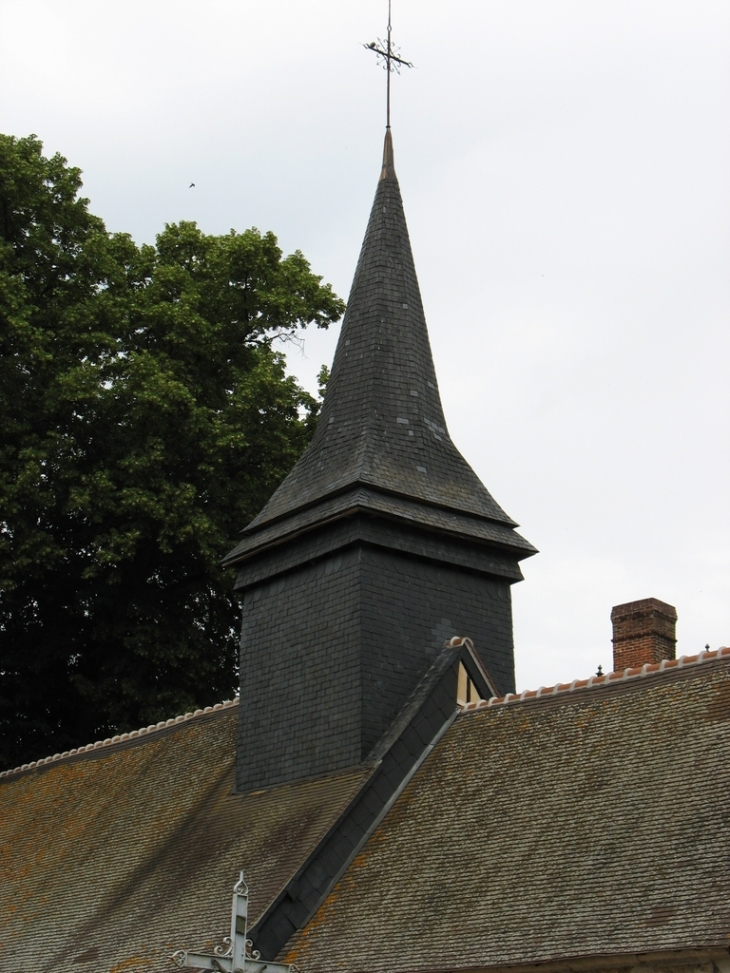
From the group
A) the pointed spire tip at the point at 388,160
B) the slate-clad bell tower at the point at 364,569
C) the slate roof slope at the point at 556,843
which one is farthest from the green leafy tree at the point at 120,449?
the slate roof slope at the point at 556,843

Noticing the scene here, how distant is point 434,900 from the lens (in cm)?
1420

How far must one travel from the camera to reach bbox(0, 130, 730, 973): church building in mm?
13073

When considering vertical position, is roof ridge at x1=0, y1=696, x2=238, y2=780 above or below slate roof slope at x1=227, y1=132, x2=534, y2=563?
below

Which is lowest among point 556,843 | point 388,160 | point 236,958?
point 236,958

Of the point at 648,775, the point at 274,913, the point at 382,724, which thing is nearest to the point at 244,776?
the point at 382,724

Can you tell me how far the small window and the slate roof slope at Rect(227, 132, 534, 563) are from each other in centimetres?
208

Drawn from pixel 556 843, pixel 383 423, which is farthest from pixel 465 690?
pixel 556 843

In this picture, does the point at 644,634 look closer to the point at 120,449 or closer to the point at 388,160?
the point at 388,160

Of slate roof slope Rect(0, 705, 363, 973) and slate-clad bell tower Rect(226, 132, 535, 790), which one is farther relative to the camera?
slate-clad bell tower Rect(226, 132, 535, 790)

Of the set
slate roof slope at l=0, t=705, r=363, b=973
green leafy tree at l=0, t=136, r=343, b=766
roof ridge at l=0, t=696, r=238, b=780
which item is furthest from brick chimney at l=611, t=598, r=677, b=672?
green leafy tree at l=0, t=136, r=343, b=766

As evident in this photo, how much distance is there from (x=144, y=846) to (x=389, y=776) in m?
3.82

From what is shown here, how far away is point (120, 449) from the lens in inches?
1039

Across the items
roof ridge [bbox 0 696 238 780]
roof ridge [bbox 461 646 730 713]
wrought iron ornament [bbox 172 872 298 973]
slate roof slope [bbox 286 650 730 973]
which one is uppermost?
roof ridge [bbox 0 696 238 780]

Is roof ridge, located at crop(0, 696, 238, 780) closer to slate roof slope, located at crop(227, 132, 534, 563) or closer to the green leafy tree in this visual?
the green leafy tree
